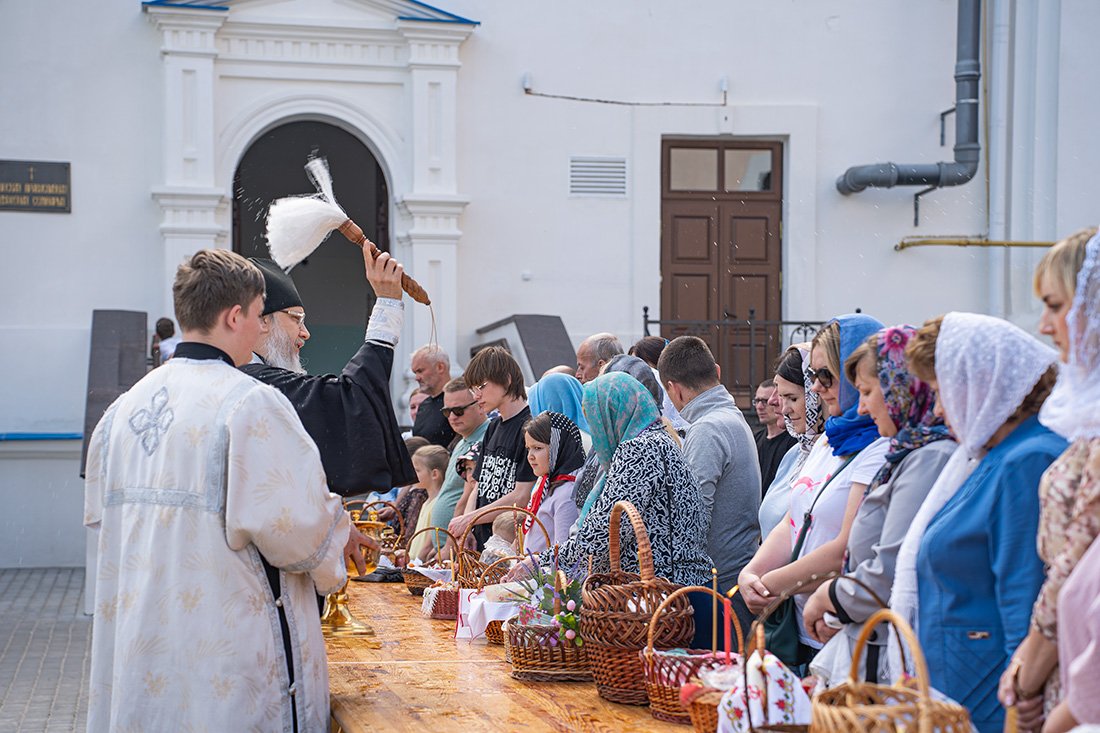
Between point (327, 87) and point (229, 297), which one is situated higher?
point (327, 87)

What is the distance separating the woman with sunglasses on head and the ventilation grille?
7536mm

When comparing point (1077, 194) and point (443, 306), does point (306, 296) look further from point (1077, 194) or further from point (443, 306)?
point (1077, 194)

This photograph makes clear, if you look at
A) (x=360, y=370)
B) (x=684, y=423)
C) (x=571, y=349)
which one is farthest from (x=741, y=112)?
(x=360, y=370)

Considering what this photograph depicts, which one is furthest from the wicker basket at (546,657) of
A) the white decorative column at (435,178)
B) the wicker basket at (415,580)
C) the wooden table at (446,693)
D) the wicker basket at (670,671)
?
the white decorative column at (435,178)

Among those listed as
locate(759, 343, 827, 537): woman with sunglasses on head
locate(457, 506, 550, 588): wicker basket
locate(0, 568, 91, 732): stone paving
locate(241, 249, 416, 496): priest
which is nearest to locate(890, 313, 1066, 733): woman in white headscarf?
locate(759, 343, 827, 537): woman with sunglasses on head

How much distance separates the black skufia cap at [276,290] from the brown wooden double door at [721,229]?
837cm

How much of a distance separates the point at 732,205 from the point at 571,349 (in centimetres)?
300

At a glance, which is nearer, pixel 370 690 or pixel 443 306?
pixel 370 690

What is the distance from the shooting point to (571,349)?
984 cm

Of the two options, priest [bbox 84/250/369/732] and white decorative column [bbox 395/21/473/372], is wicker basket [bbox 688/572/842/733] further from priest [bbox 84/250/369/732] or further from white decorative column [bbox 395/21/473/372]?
white decorative column [bbox 395/21/473/372]

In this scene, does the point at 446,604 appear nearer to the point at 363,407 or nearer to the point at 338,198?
the point at 363,407

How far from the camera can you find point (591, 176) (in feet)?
37.2

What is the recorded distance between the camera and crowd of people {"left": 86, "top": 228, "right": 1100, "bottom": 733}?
188 centimetres

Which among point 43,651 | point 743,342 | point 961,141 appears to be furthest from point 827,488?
point 961,141
